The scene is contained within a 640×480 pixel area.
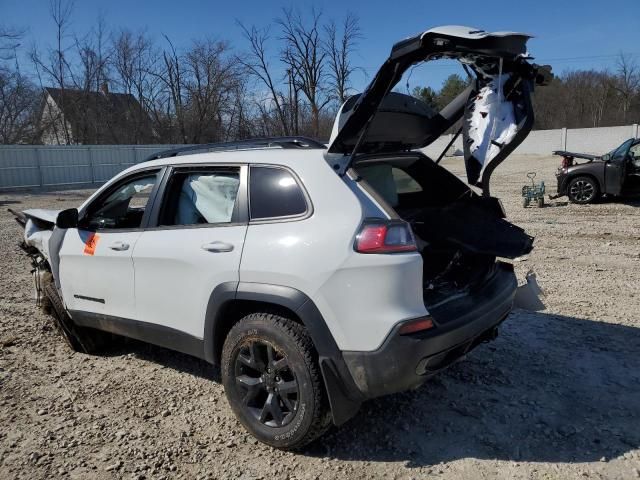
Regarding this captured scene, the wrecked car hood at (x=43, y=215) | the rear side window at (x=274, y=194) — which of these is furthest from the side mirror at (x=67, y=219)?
the rear side window at (x=274, y=194)

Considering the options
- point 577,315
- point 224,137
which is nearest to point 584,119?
point 224,137

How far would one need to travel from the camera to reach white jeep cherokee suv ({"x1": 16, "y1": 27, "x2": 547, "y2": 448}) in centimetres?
255

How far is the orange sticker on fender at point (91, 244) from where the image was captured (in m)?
3.85

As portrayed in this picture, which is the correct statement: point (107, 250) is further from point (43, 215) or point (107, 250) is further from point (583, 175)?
point (583, 175)

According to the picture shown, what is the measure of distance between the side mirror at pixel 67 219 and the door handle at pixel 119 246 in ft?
1.71

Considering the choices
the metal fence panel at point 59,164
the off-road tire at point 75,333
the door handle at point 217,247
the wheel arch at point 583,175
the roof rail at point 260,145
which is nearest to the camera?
the door handle at point 217,247

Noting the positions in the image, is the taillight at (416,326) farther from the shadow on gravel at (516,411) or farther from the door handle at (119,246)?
the door handle at (119,246)

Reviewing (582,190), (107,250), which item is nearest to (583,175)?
(582,190)

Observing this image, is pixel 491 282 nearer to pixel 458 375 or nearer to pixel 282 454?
pixel 458 375

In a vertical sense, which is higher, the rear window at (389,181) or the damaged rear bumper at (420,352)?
the rear window at (389,181)

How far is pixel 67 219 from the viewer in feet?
12.9

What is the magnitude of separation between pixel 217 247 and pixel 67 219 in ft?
5.45

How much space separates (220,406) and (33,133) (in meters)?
38.5

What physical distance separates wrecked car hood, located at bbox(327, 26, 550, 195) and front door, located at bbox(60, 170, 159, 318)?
5.38ft
